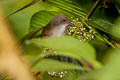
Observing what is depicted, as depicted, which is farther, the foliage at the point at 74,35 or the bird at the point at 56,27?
the bird at the point at 56,27

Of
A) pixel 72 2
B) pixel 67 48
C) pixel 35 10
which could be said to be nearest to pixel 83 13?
pixel 72 2

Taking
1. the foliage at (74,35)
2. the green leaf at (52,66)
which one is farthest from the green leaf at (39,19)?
the green leaf at (52,66)

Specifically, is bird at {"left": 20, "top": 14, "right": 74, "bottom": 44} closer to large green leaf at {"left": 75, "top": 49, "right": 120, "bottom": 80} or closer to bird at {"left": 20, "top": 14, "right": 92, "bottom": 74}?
bird at {"left": 20, "top": 14, "right": 92, "bottom": 74}

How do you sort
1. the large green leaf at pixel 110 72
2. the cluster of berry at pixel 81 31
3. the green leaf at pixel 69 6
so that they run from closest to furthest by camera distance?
1. the large green leaf at pixel 110 72
2. the cluster of berry at pixel 81 31
3. the green leaf at pixel 69 6

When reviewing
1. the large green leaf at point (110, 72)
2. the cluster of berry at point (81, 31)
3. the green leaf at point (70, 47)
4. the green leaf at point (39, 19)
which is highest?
the large green leaf at point (110, 72)

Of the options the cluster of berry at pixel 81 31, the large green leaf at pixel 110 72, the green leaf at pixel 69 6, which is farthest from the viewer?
the green leaf at pixel 69 6

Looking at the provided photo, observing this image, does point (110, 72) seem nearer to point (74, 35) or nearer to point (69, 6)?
point (74, 35)

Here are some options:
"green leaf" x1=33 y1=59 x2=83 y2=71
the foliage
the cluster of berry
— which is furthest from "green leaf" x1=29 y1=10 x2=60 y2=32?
"green leaf" x1=33 y1=59 x2=83 y2=71

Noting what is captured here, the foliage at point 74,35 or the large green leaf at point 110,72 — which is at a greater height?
the large green leaf at point 110,72

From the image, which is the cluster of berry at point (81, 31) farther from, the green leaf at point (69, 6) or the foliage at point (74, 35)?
the green leaf at point (69, 6)
